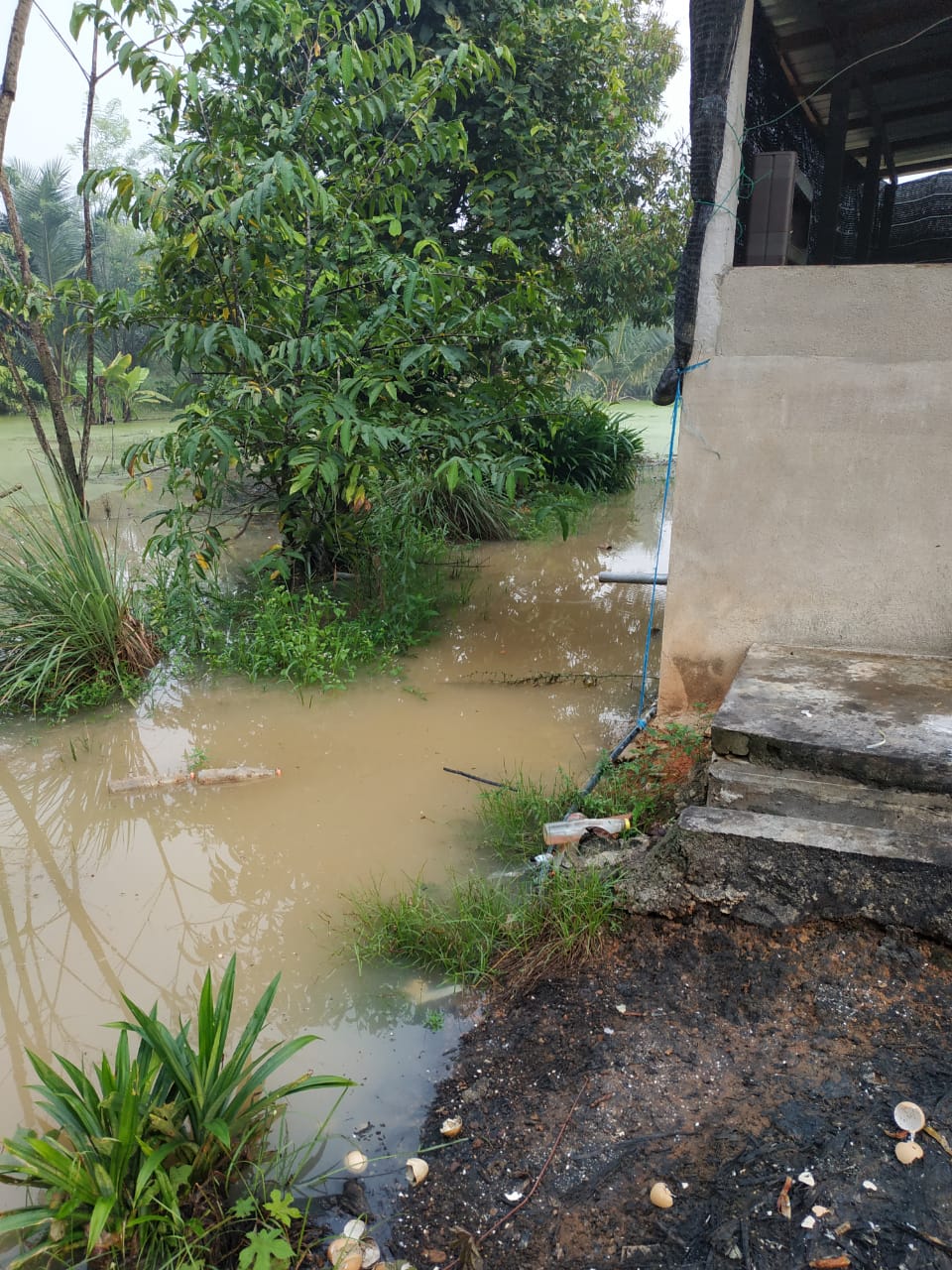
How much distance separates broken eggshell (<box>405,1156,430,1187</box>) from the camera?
193cm

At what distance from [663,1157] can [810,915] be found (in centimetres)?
83

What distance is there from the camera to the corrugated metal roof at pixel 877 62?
3707 mm

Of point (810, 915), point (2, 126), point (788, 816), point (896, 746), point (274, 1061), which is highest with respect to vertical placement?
point (2, 126)

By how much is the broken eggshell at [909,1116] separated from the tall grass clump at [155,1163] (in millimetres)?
1197

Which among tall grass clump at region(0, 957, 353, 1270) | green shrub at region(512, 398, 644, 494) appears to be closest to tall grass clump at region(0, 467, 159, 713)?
tall grass clump at region(0, 957, 353, 1270)

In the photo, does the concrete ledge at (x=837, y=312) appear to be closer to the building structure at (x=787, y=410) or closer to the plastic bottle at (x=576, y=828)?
the building structure at (x=787, y=410)

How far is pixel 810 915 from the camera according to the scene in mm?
2414

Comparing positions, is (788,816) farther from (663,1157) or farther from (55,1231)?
(55,1231)

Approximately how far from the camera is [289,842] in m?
3.35

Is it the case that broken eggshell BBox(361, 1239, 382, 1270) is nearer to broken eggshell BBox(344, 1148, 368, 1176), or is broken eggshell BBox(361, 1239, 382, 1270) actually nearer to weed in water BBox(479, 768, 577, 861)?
broken eggshell BBox(344, 1148, 368, 1176)

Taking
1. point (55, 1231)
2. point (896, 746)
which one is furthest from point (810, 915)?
point (55, 1231)

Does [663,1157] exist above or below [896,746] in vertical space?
below

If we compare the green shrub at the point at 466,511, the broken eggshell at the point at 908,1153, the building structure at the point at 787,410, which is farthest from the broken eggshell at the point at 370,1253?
the green shrub at the point at 466,511

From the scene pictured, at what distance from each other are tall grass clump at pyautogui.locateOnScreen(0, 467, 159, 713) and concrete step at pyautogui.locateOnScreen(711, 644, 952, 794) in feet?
10.3
